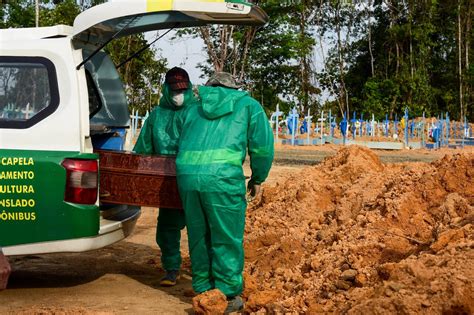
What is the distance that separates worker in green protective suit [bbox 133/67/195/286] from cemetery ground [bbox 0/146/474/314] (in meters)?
0.27

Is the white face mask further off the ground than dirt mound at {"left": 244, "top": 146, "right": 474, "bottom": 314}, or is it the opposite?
the white face mask

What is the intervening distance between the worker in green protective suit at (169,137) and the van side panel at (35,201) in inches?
32.3

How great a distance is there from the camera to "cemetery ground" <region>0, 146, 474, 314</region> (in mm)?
4285

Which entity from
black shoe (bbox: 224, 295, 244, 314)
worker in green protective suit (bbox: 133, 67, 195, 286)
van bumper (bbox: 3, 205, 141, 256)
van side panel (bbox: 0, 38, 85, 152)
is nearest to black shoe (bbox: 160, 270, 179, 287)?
worker in green protective suit (bbox: 133, 67, 195, 286)

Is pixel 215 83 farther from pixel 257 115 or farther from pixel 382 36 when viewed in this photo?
pixel 382 36

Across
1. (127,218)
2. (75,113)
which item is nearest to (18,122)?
(75,113)

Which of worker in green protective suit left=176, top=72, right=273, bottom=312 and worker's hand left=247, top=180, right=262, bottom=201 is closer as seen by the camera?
worker in green protective suit left=176, top=72, right=273, bottom=312

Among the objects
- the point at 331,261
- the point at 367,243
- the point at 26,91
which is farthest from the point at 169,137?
the point at 367,243

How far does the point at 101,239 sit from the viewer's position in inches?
227

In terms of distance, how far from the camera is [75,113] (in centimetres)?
552

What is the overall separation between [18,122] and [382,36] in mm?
45574

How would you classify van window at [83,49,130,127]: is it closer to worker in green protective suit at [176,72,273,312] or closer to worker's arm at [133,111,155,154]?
worker's arm at [133,111,155,154]

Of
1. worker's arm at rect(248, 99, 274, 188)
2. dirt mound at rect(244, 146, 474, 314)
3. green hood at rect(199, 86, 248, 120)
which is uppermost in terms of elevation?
green hood at rect(199, 86, 248, 120)

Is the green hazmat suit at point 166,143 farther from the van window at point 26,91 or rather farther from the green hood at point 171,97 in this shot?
the van window at point 26,91
